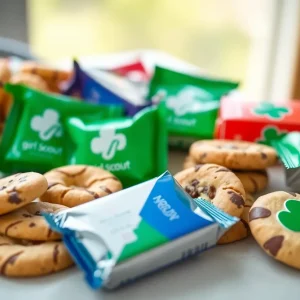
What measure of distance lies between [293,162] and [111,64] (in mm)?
659

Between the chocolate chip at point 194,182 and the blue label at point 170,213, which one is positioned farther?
the chocolate chip at point 194,182

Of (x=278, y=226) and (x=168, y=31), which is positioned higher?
(x=168, y=31)

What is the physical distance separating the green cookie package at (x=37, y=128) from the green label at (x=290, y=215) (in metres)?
0.41

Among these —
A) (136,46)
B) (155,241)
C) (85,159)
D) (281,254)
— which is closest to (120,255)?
(155,241)

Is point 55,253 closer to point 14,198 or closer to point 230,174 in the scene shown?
point 14,198

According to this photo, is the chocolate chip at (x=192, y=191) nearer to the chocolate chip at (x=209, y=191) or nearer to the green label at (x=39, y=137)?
the chocolate chip at (x=209, y=191)

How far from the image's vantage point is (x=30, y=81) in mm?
1100

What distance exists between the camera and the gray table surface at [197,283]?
0.64m

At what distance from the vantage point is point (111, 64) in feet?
4.54

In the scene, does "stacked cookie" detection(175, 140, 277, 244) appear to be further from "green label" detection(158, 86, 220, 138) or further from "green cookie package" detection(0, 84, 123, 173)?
"green cookie package" detection(0, 84, 123, 173)

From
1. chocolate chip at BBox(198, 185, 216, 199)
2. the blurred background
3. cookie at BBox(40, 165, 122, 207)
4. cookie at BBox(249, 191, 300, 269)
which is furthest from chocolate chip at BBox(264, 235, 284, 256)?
the blurred background

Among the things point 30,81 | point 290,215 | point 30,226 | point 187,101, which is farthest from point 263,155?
point 30,81

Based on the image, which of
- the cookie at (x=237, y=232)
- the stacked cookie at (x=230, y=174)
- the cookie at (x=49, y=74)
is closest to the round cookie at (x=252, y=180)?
the stacked cookie at (x=230, y=174)

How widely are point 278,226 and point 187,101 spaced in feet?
1.51
